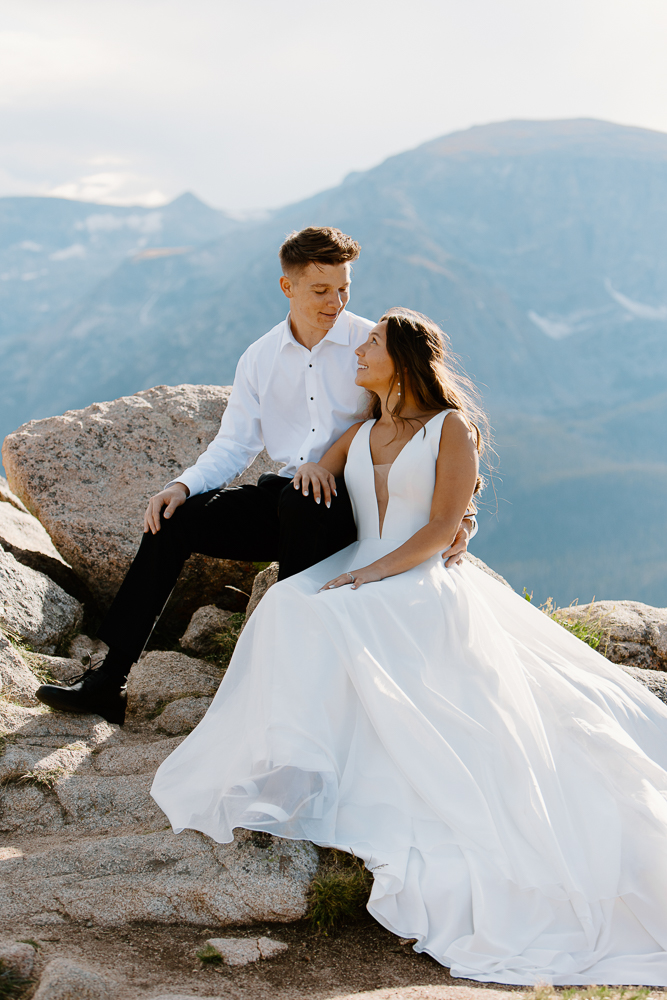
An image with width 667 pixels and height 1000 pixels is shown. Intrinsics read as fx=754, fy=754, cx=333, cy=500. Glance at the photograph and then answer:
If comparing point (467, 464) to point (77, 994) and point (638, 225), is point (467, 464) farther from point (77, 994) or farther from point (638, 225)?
point (638, 225)

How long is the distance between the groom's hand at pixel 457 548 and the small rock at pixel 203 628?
2408mm

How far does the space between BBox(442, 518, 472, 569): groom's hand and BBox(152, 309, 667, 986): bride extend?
7cm

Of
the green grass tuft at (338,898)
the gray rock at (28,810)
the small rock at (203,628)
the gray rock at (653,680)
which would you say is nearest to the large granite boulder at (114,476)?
the small rock at (203,628)

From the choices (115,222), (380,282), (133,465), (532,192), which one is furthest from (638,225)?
(133,465)

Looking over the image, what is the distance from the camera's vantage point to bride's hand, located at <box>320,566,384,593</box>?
342cm

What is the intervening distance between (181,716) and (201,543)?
1077 millimetres

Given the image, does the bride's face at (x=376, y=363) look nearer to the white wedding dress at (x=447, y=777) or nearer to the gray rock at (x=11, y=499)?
the white wedding dress at (x=447, y=777)

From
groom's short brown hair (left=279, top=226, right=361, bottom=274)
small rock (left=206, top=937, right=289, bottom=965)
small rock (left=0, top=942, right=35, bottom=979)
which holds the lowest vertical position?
small rock (left=206, top=937, right=289, bottom=965)

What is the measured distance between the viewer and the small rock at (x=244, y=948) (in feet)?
8.36

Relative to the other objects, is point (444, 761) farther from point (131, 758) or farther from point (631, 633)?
point (631, 633)

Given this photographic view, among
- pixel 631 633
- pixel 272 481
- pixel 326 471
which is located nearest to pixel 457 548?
Result: pixel 326 471

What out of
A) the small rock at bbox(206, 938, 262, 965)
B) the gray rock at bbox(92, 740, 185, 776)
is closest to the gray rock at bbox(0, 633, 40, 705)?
the gray rock at bbox(92, 740, 185, 776)

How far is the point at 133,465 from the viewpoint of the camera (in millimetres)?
6395

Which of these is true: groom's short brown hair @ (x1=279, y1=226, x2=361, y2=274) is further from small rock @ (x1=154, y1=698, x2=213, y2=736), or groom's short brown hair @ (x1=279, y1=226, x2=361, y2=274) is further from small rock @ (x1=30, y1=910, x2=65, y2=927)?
small rock @ (x1=30, y1=910, x2=65, y2=927)
